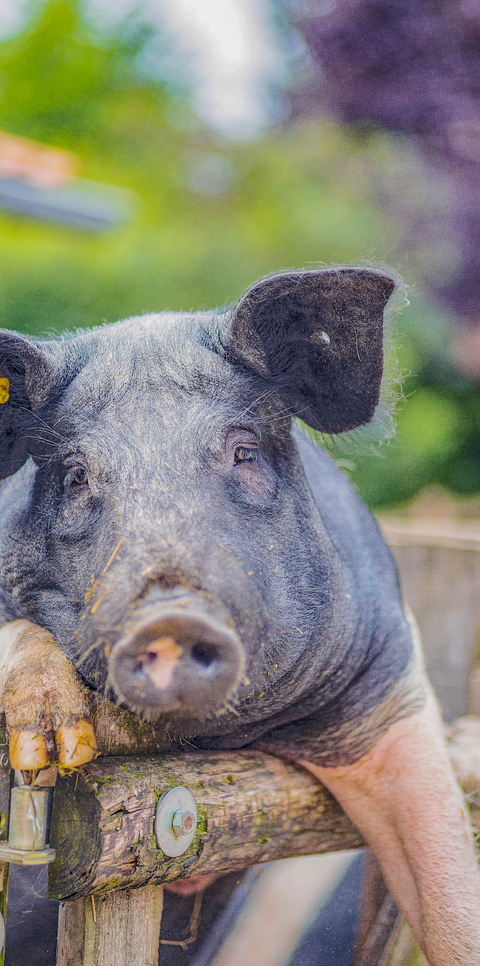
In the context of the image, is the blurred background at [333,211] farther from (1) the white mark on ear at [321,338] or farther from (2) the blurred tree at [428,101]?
(1) the white mark on ear at [321,338]

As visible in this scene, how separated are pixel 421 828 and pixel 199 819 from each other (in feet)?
2.68

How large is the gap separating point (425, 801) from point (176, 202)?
10067 mm

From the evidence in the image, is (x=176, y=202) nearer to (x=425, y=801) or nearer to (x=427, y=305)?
(x=427, y=305)

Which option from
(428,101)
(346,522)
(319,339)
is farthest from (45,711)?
(428,101)

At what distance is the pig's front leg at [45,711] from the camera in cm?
172

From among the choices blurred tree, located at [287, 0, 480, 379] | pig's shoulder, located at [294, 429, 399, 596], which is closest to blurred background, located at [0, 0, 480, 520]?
blurred tree, located at [287, 0, 480, 379]

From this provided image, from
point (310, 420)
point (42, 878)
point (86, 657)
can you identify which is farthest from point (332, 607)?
point (42, 878)

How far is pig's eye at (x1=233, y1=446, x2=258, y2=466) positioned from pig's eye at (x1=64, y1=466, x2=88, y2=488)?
39 centimetres

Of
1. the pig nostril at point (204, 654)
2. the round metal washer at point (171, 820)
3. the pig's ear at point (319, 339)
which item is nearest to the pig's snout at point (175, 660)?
the pig nostril at point (204, 654)

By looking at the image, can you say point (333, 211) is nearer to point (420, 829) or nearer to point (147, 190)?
point (147, 190)

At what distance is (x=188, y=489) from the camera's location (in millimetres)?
1895

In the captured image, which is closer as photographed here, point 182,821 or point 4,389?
point 182,821

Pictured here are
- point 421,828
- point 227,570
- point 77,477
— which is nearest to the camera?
point 227,570

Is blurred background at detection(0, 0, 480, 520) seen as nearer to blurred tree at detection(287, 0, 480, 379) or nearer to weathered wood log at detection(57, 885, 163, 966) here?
blurred tree at detection(287, 0, 480, 379)
